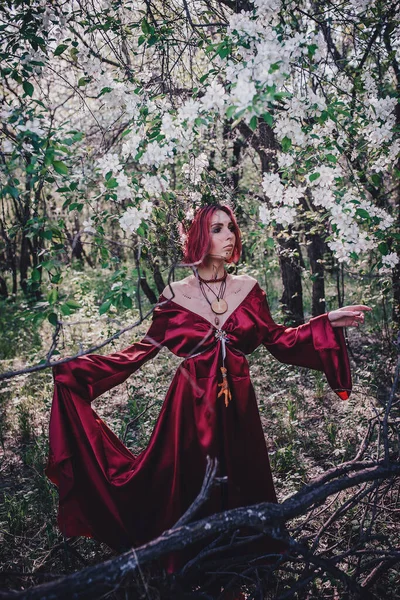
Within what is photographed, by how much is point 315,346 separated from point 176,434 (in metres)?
0.78

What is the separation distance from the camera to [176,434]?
2.30 m

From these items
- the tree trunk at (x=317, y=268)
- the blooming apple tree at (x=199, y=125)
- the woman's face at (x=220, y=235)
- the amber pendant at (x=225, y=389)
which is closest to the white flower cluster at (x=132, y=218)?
the blooming apple tree at (x=199, y=125)

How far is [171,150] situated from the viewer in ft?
7.38

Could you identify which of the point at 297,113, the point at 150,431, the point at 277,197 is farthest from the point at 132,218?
the point at 150,431

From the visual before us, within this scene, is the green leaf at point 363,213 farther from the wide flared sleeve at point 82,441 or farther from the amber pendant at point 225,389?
the wide flared sleeve at point 82,441

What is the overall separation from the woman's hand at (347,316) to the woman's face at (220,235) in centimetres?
59

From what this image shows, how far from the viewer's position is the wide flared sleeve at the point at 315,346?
7.61 ft

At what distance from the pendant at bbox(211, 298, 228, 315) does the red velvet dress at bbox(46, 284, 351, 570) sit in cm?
5

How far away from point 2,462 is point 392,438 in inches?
107

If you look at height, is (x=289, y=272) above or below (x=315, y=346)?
above

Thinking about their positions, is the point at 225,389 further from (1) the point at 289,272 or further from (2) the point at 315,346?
(1) the point at 289,272

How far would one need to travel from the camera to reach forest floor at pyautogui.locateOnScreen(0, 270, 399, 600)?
241 centimetres

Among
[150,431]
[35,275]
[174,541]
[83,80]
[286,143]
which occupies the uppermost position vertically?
[83,80]

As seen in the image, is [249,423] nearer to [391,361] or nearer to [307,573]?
[307,573]
